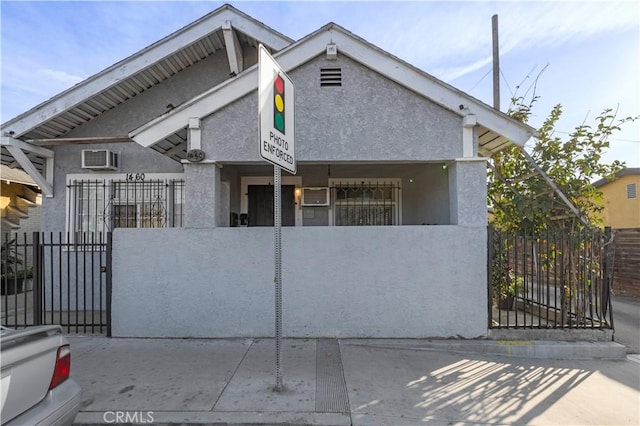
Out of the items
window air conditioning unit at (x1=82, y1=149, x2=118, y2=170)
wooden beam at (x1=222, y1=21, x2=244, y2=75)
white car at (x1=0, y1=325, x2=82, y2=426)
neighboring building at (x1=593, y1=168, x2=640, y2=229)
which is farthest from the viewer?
neighboring building at (x1=593, y1=168, x2=640, y2=229)

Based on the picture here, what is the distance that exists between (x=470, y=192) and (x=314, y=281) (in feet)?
9.39

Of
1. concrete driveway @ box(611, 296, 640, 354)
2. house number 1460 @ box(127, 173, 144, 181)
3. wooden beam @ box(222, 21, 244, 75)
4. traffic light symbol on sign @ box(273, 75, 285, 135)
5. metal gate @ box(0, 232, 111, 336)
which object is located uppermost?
wooden beam @ box(222, 21, 244, 75)

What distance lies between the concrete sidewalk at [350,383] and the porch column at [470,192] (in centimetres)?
190

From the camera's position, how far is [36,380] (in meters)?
2.55

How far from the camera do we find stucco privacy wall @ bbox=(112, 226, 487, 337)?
575 cm

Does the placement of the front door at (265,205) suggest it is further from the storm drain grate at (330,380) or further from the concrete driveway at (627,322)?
the concrete driveway at (627,322)

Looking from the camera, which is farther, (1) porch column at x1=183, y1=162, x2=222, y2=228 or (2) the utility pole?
(2) the utility pole

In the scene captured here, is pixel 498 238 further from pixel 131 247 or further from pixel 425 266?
pixel 131 247

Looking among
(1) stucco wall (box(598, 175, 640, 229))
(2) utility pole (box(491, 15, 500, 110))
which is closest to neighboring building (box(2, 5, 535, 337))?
(2) utility pole (box(491, 15, 500, 110))

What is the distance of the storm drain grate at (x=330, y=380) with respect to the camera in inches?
147

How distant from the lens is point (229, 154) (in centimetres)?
585

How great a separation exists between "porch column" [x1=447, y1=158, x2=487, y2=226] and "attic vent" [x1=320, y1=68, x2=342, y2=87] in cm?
231

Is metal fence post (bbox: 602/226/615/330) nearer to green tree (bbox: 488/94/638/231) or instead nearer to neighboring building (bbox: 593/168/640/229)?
green tree (bbox: 488/94/638/231)

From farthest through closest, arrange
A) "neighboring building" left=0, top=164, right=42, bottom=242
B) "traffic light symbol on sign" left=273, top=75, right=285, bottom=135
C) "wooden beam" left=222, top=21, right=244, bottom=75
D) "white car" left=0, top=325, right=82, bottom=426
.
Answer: "neighboring building" left=0, top=164, right=42, bottom=242 → "wooden beam" left=222, top=21, right=244, bottom=75 → "traffic light symbol on sign" left=273, top=75, right=285, bottom=135 → "white car" left=0, top=325, right=82, bottom=426
